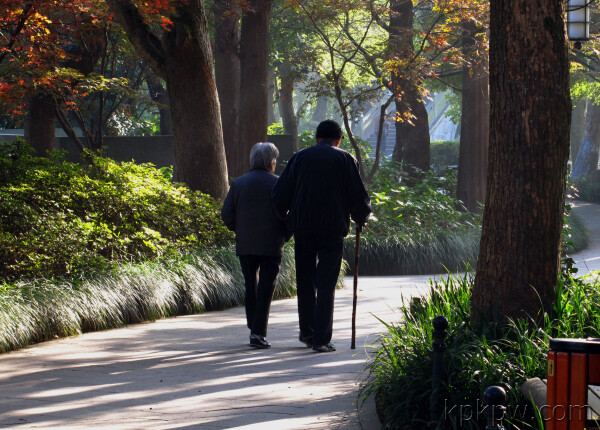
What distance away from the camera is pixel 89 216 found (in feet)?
37.1

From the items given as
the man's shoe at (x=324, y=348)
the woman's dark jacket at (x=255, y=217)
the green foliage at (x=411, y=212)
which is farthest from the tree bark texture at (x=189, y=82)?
the man's shoe at (x=324, y=348)

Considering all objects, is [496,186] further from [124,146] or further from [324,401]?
[124,146]

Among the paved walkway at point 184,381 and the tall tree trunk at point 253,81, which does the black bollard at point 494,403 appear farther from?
the tall tree trunk at point 253,81

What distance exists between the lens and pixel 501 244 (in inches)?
253

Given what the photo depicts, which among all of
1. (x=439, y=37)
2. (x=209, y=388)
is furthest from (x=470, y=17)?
(x=209, y=388)

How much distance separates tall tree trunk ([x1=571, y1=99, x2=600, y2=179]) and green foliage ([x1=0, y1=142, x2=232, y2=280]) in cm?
3365

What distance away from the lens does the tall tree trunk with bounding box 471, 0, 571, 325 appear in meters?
6.35

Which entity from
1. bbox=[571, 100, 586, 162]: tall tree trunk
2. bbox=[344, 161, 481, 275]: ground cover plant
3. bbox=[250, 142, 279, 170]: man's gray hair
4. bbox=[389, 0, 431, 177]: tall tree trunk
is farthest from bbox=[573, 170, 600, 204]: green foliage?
bbox=[250, 142, 279, 170]: man's gray hair

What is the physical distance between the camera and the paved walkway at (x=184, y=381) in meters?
5.92

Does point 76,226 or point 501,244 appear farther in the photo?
point 76,226

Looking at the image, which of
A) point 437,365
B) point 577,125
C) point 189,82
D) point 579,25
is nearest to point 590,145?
point 577,125

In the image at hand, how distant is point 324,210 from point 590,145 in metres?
38.3

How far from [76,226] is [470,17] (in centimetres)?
982

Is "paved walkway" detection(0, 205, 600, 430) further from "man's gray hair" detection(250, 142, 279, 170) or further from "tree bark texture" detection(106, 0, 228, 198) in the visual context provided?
"tree bark texture" detection(106, 0, 228, 198)
